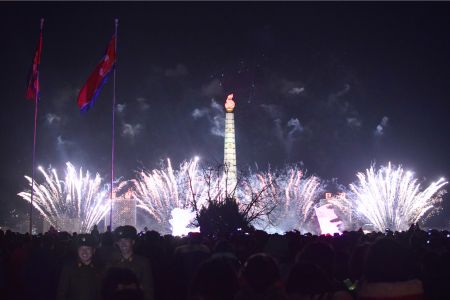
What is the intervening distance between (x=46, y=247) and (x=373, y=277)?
6442 millimetres

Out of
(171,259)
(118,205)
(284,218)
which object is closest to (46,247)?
(171,259)

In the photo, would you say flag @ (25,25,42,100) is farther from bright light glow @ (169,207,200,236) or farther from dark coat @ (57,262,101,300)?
bright light glow @ (169,207,200,236)

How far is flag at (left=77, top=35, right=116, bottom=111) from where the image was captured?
2100 centimetres

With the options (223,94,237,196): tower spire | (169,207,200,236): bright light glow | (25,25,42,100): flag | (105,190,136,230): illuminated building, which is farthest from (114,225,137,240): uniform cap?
(223,94,237,196): tower spire

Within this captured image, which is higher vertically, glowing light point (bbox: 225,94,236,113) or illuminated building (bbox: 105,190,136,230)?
glowing light point (bbox: 225,94,236,113)

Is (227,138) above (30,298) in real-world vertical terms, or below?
above

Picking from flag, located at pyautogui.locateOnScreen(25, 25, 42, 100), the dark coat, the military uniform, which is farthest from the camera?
flag, located at pyautogui.locateOnScreen(25, 25, 42, 100)

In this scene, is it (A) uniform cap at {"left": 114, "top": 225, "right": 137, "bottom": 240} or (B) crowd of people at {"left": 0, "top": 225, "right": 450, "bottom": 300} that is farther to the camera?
(A) uniform cap at {"left": 114, "top": 225, "right": 137, "bottom": 240}

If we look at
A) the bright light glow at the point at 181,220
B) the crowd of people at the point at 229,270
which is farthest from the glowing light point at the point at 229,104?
the crowd of people at the point at 229,270

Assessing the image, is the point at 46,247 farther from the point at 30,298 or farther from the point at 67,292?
the point at 67,292

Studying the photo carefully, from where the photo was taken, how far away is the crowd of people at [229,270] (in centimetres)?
402

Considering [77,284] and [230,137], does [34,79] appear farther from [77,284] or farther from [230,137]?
[230,137]

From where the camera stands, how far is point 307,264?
14.5 ft

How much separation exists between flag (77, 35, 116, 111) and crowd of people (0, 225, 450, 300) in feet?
28.9
